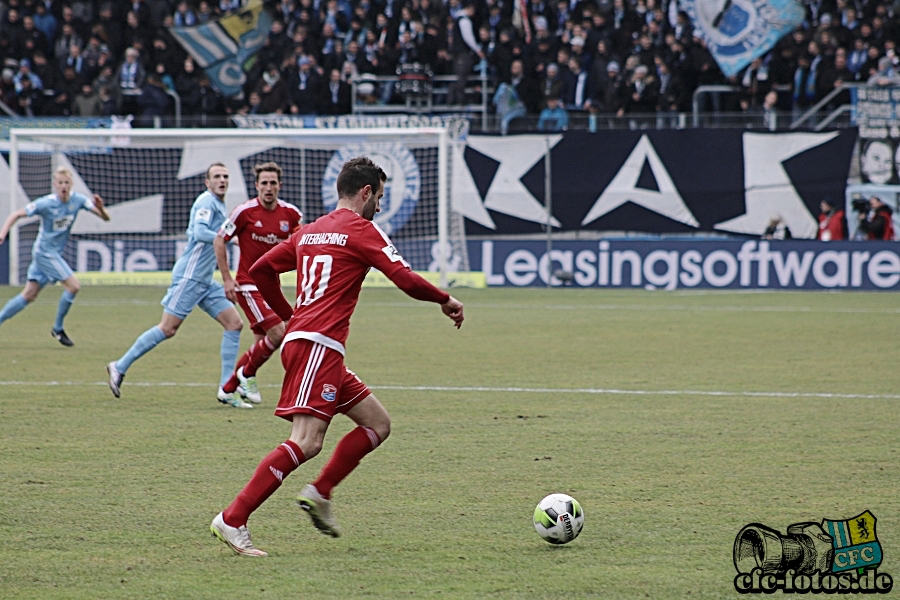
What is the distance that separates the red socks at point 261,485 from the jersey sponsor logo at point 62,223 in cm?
1013

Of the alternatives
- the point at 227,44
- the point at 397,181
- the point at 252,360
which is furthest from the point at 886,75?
the point at 252,360

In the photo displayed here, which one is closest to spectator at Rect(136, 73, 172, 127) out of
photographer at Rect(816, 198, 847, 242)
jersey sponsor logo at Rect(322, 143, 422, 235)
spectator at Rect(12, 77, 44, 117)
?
spectator at Rect(12, 77, 44, 117)

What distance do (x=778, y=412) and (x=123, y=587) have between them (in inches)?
231

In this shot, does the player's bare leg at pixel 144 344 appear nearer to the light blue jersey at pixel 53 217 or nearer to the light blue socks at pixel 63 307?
the light blue socks at pixel 63 307

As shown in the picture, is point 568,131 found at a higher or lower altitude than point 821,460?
higher

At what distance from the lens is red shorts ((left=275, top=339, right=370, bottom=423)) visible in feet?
16.7

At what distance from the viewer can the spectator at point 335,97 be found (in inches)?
960

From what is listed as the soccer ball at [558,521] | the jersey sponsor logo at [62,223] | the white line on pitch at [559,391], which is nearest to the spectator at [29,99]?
the jersey sponsor logo at [62,223]

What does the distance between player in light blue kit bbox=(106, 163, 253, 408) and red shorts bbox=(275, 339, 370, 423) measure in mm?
4696

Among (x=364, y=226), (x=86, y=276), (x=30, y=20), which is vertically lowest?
(x=86, y=276)

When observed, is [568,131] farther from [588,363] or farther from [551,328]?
[588,363]

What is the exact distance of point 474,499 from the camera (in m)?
6.07

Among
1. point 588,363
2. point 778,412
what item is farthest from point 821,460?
point 588,363

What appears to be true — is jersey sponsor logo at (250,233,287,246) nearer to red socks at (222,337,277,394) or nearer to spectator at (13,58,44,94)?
red socks at (222,337,277,394)
